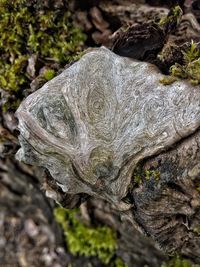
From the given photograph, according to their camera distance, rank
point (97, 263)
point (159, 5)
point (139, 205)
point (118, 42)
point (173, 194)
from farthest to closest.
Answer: point (97, 263) → point (159, 5) → point (118, 42) → point (139, 205) → point (173, 194)

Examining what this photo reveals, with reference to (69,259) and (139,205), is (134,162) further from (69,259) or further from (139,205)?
(69,259)

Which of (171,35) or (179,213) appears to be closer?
(179,213)

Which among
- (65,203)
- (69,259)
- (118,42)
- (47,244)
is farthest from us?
(47,244)

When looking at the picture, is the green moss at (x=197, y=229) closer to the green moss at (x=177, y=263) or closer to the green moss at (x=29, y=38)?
the green moss at (x=177, y=263)

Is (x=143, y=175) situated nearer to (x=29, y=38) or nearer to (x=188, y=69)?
(x=188, y=69)

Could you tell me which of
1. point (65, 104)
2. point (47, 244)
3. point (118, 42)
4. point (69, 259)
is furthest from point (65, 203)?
point (47, 244)

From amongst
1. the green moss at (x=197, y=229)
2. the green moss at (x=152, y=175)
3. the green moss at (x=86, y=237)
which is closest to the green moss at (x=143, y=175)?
the green moss at (x=152, y=175)

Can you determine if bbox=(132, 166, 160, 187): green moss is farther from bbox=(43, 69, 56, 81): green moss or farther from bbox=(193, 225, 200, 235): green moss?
bbox=(43, 69, 56, 81): green moss
